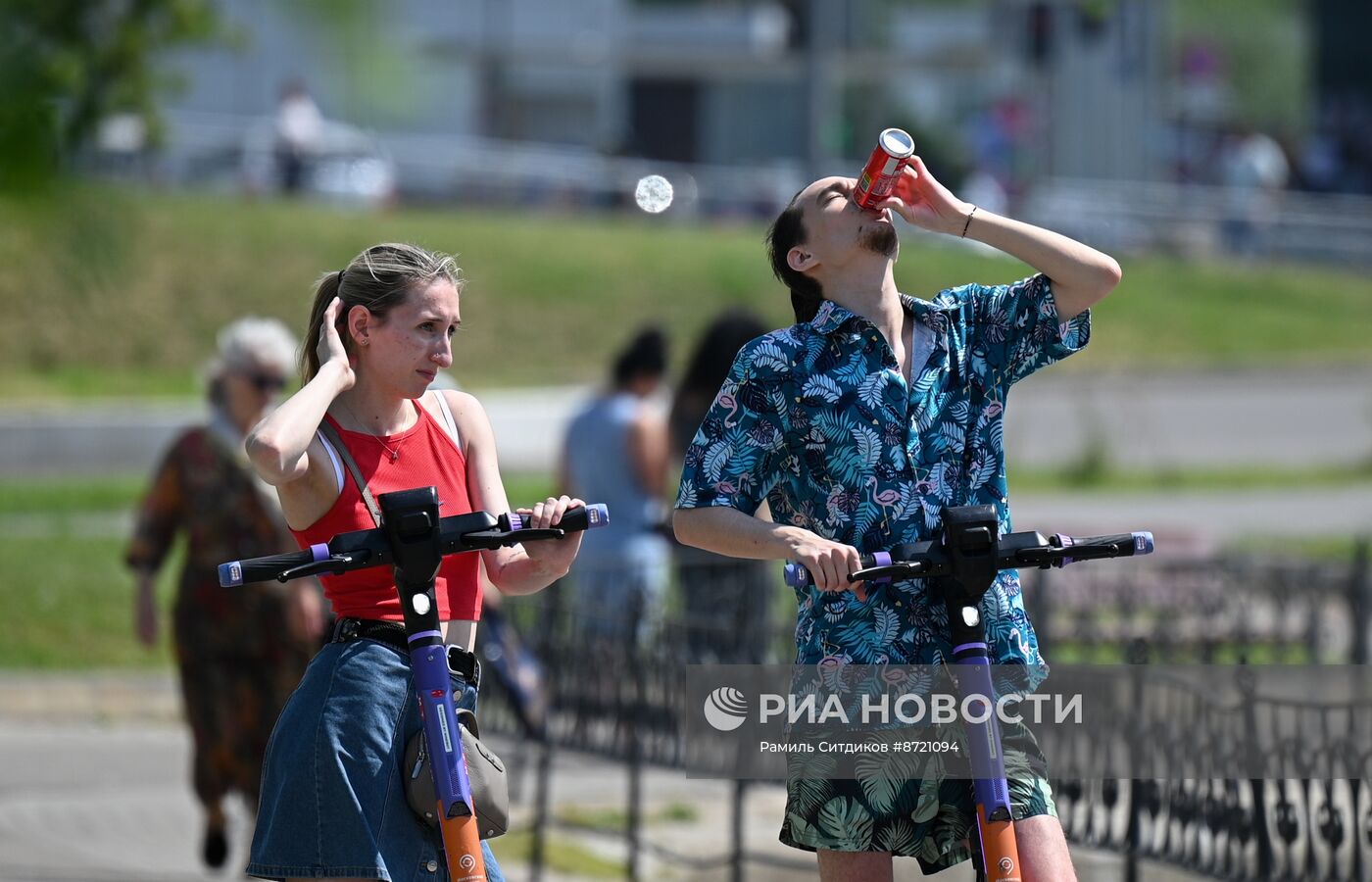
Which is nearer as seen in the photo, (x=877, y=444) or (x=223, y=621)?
(x=877, y=444)

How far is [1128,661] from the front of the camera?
5098mm

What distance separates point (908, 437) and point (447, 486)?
2.78 feet

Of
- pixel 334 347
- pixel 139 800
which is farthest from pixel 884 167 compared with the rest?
pixel 139 800

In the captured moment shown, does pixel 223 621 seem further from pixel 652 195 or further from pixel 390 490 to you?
pixel 652 195

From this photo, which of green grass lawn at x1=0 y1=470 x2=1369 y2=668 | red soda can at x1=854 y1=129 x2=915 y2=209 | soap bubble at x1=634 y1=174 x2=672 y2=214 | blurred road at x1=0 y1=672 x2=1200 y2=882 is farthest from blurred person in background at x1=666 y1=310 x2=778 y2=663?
red soda can at x1=854 y1=129 x2=915 y2=209

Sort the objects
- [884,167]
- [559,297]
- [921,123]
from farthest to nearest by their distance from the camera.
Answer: [921,123], [559,297], [884,167]

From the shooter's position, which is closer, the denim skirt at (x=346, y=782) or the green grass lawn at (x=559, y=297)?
the denim skirt at (x=346, y=782)

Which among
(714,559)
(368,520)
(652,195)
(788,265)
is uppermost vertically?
(652,195)

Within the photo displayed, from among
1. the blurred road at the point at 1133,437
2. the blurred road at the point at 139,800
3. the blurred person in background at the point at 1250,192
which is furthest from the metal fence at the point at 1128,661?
the blurred person in background at the point at 1250,192

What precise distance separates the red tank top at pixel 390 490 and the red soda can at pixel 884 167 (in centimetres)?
90

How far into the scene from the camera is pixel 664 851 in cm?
670

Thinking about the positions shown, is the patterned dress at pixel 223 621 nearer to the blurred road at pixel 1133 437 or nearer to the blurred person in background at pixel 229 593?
the blurred person in background at pixel 229 593

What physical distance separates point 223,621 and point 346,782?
3437mm

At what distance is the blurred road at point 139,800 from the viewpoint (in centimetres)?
696
